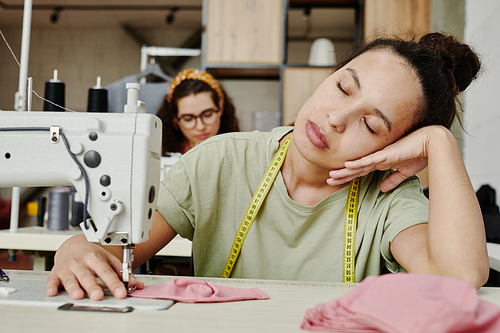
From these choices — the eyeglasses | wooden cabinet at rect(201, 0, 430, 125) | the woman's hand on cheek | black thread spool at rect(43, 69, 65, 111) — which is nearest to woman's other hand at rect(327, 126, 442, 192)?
Result: the woman's hand on cheek

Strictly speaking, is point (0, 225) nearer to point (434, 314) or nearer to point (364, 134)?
point (364, 134)

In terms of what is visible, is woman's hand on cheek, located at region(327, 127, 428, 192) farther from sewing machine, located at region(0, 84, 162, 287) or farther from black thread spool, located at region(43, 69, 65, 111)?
black thread spool, located at region(43, 69, 65, 111)

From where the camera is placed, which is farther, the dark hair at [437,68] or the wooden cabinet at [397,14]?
the wooden cabinet at [397,14]

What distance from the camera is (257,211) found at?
123 centimetres

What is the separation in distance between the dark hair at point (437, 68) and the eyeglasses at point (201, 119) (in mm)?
1585

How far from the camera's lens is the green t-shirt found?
46.8 inches

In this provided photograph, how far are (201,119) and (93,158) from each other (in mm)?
1951

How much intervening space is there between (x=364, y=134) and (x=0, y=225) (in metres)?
4.69

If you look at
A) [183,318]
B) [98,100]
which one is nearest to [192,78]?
[98,100]

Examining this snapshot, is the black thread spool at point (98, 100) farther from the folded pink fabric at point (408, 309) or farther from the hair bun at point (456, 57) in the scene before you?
the folded pink fabric at point (408, 309)

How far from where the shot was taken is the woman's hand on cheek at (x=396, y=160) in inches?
44.7

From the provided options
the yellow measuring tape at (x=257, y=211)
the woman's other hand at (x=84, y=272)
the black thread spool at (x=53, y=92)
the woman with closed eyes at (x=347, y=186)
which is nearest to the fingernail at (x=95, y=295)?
the woman's other hand at (x=84, y=272)

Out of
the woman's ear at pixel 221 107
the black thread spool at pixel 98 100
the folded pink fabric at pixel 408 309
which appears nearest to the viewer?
the folded pink fabric at pixel 408 309

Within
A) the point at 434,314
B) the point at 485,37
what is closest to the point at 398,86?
the point at 434,314
